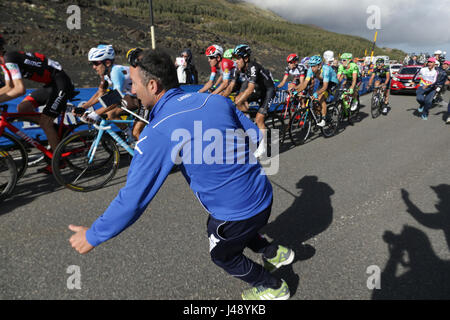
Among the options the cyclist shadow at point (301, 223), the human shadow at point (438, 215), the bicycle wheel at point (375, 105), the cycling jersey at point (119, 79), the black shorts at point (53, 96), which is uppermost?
the cycling jersey at point (119, 79)

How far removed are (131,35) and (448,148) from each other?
118 ft

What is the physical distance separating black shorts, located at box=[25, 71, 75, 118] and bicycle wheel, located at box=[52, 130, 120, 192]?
2.09 feet

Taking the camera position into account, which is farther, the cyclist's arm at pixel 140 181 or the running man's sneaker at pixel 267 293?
the running man's sneaker at pixel 267 293

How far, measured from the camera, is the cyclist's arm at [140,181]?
4.37ft

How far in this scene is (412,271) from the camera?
8.29 feet

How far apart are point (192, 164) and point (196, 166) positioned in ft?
0.09

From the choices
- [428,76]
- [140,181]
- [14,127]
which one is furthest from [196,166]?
[428,76]

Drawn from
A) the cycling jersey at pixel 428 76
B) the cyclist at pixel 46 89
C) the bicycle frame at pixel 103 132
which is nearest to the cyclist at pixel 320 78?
the bicycle frame at pixel 103 132

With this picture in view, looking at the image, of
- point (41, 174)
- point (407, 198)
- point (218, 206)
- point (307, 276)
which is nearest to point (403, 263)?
point (307, 276)

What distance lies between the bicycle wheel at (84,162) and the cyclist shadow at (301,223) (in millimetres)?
2814

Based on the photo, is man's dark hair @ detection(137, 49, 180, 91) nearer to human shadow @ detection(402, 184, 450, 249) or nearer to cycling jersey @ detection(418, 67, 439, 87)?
human shadow @ detection(402, 184, 450, 249)

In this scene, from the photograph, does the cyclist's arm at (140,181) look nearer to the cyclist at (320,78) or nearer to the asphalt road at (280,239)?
the asphalt road at (280,239)

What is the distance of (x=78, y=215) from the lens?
132 inches
